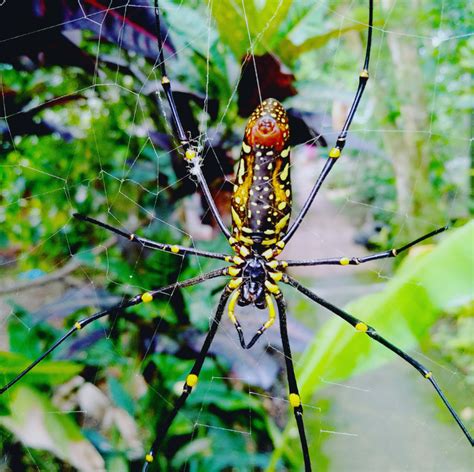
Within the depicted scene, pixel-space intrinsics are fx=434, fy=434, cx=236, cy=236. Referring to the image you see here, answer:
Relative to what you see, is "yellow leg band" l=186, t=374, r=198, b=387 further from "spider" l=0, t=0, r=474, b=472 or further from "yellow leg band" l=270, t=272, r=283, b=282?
"yellow leg band" l=270, t=272, r=283, b=282

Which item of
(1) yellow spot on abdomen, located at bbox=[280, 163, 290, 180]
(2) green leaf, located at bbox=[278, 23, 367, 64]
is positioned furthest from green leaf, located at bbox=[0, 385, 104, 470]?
(2) green leaf, located at bbox=[278, 23, 367, 64]

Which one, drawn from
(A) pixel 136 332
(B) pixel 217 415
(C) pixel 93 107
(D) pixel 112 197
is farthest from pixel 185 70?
(B) pixel 217 415

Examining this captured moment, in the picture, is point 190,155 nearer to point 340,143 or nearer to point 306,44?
point 340,143

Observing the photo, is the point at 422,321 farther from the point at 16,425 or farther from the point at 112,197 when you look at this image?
the point at 112,197

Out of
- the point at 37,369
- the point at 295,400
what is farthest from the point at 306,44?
the point at 37,369

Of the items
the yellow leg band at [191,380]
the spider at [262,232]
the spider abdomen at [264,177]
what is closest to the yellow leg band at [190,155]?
the spider at [262,232]
